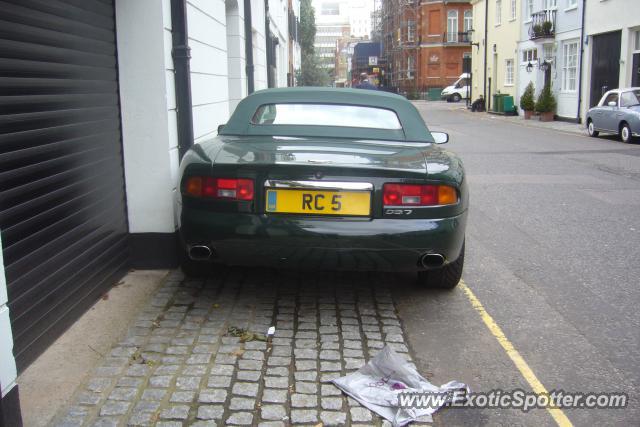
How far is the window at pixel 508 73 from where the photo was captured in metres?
35.8

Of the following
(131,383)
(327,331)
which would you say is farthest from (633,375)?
(131,383)

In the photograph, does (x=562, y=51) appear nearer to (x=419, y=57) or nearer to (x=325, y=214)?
(x=325, y=214)

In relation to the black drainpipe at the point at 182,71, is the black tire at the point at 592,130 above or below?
below

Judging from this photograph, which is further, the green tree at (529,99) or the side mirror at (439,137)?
the green tree at (529,99)

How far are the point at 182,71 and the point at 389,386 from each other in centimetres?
328

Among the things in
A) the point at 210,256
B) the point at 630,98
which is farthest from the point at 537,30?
the point at 210,256

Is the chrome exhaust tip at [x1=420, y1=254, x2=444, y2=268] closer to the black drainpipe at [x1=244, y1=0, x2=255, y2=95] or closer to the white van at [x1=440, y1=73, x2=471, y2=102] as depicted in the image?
the black drainpipe at [x1=244, y1=0, x2=255, y2=95]

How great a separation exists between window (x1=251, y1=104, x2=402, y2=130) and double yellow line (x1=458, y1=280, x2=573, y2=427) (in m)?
1.46

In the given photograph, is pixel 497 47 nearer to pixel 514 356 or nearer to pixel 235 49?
pixel 235 49

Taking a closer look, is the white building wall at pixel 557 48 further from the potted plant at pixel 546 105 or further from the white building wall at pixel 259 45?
the white building wall at pixel 259 45

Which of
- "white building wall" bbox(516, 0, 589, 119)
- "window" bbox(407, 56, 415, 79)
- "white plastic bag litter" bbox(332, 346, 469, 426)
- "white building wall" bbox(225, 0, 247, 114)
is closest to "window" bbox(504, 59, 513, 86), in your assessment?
"white building wall" bbox(516, 0, 589, 119)

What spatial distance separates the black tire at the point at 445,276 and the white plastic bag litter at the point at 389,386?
1454 millimetres

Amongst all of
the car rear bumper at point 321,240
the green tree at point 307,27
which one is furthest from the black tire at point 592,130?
the green tree at point 307,27

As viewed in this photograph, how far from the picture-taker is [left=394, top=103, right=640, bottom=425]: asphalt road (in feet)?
11.2
